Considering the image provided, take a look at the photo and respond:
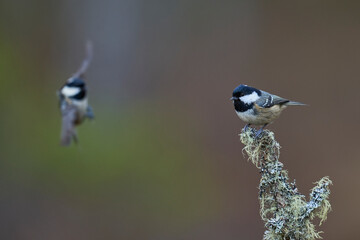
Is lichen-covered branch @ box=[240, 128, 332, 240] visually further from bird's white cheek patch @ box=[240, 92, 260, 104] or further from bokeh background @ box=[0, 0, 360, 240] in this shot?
bokeh background @ box=[0, 0, 360, 240]

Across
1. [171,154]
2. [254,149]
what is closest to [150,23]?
[171,154]

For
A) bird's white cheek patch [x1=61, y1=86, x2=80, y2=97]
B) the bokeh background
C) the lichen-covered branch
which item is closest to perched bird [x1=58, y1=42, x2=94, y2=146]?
bird's white cheek patch [x1=61, y1=86, x2=80, y2=97]

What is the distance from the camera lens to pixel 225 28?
146 inches

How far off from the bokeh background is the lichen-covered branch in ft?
6.96

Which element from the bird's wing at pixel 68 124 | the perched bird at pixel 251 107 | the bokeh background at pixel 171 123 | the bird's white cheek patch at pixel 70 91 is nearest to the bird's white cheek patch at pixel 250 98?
the perched bird at pixel 251 107

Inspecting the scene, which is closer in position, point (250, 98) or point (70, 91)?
point (250, 98)

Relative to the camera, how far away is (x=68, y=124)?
1736 millimetres

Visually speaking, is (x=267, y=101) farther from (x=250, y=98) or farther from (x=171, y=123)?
(x=171, y=123)

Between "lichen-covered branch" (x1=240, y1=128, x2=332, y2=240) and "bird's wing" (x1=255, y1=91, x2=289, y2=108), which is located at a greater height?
"bird's wing" (x1=255, y1=91, x2=289, y2=108)

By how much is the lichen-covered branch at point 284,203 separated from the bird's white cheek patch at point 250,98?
0.32m

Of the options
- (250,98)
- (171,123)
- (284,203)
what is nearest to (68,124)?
(250,98)

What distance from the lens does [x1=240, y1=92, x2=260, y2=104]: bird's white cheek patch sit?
4.34 feet

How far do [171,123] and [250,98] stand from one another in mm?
2237

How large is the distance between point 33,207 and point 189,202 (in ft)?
3.98
